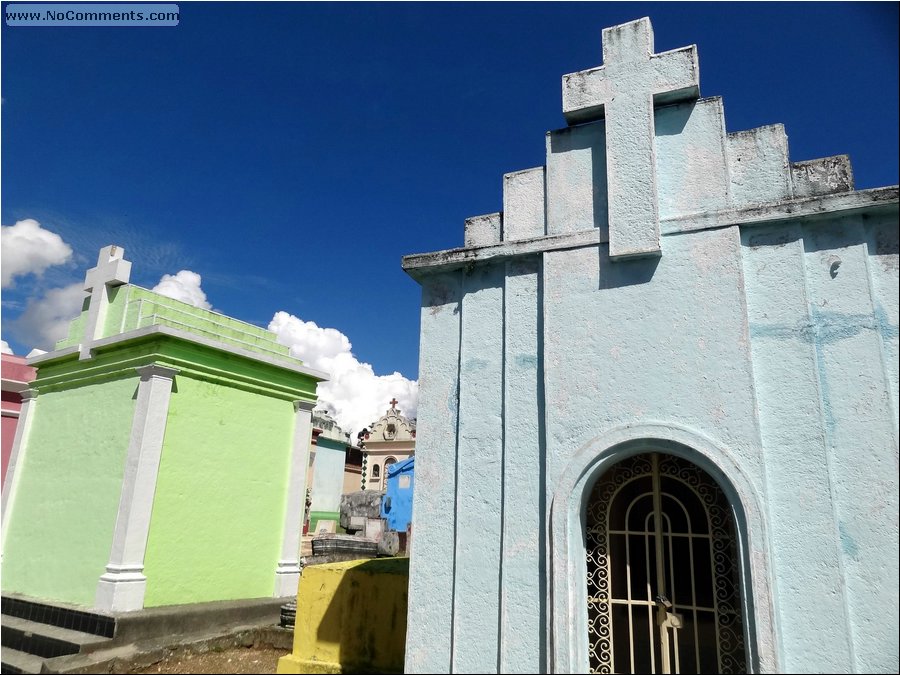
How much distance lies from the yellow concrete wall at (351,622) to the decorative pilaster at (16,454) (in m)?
6.22

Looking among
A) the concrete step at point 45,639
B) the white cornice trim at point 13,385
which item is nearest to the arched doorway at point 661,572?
the concrete step at point 45,639

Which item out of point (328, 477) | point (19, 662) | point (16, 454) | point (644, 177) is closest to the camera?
point (644, 177)

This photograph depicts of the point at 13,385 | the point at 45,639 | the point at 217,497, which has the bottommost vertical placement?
the point at 45,639

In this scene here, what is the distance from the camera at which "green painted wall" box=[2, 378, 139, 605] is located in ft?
24.9

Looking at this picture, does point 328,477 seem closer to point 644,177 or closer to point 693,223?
point 644,177

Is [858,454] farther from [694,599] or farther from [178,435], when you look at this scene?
[178,435]

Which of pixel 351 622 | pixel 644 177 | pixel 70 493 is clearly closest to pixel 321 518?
pixel 70 493

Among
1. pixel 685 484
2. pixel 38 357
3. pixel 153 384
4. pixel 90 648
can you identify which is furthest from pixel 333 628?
pixel 38 357

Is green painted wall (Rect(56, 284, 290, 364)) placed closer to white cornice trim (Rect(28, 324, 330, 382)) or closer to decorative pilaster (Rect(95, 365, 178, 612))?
white cornice trim (Rect(28, 324, 330, 382))

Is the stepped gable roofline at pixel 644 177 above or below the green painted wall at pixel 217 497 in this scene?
above

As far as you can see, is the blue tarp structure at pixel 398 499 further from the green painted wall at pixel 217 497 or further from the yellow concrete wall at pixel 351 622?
the yellow concrete wall at pixel 351 622

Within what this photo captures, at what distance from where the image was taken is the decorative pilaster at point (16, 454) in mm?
9086

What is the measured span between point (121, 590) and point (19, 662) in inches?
43.9

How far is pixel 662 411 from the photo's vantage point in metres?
4.30
